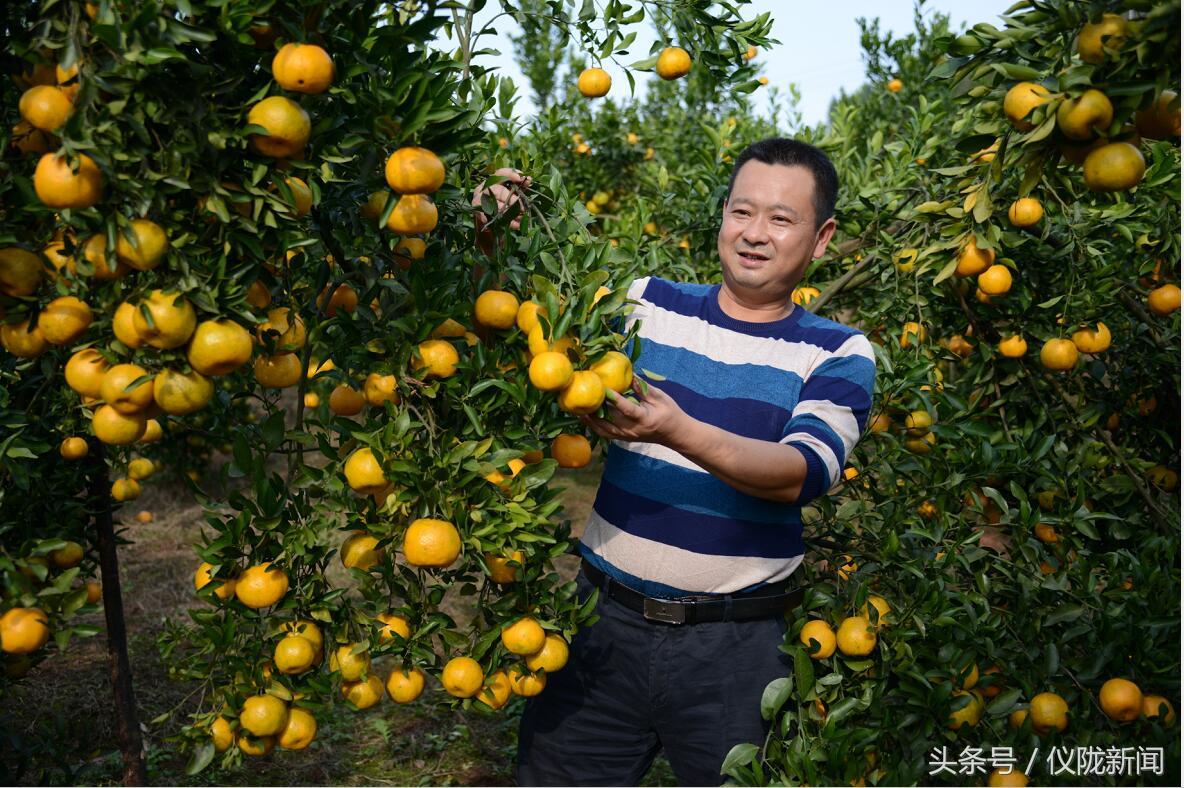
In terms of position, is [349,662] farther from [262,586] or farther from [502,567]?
[502,567]

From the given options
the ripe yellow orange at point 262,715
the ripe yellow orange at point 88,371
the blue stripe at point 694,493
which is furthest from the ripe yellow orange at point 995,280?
the ripe yellow orange at point 88,371

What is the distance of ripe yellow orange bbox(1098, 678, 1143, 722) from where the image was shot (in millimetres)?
2244

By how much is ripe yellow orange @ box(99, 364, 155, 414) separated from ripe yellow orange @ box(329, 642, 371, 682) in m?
0.61

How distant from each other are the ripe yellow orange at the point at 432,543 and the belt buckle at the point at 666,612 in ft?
2.00

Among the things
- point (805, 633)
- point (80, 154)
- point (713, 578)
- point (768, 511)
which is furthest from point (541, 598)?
point (80, 154)

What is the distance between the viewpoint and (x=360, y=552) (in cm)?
173

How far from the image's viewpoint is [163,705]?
3.75 metres

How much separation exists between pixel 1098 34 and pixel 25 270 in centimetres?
166

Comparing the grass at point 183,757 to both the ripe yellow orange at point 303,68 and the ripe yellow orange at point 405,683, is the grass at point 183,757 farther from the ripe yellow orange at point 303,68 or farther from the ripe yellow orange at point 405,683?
the ripe yellow orange at point 303,68

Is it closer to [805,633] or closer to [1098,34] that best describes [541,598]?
[805,633]

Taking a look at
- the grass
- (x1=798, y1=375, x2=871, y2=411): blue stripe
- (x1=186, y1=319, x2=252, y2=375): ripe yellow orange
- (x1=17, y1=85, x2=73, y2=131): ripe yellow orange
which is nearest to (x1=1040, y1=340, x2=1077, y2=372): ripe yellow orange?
(x1=798, y1=375, x2=871, y2=411): blue stripe

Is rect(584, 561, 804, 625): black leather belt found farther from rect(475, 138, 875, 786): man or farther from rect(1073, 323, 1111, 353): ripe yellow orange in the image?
rect(1073, 323, 1111, 353): ripe yellow orange

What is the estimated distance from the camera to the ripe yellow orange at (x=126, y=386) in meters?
1.35

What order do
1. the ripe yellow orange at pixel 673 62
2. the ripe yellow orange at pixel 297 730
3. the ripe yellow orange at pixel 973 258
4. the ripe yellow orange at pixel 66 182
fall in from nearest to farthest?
the ripe yellow orange at pixel 66 182 < the ripe yellow orange at pixel 297 730 < the ripe yellow orange at pixel 673 62 < the ripe yellow orange at pixel 973 258
